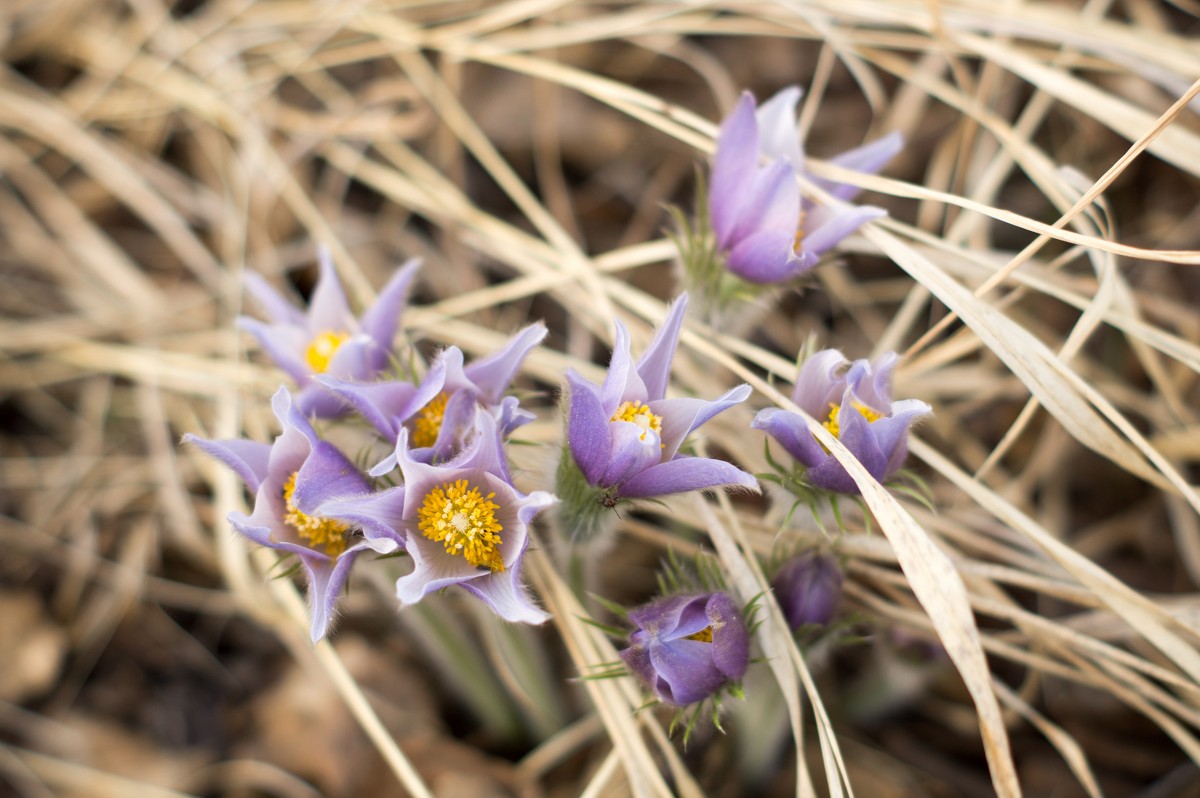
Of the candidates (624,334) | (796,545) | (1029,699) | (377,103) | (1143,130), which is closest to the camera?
(624,334)

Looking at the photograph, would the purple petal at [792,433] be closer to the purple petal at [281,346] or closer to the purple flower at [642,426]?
the purple flower at [642,426]

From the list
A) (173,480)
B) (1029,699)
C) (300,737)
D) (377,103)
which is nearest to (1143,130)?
(1029,699)

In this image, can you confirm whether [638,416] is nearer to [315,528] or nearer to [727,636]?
[727,636]

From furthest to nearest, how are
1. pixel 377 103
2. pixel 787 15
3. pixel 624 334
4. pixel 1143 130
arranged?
pixel 377 103 < pixel 787 15 < pixel 1143 130 < pixel 624 334

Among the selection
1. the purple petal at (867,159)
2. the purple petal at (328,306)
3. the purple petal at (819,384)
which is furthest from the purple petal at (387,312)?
the purple petal at (867,159)

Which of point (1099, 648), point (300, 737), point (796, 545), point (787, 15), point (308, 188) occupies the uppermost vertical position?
point (787, 15)

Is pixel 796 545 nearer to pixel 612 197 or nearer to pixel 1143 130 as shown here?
pixel 1143 130

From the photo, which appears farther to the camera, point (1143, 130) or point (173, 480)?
point (173, 480)

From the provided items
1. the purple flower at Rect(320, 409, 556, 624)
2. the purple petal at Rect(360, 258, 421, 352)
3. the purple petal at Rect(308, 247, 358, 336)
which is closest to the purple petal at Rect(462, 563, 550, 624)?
the purple flower at Rect(320, 409, 556, 624)
